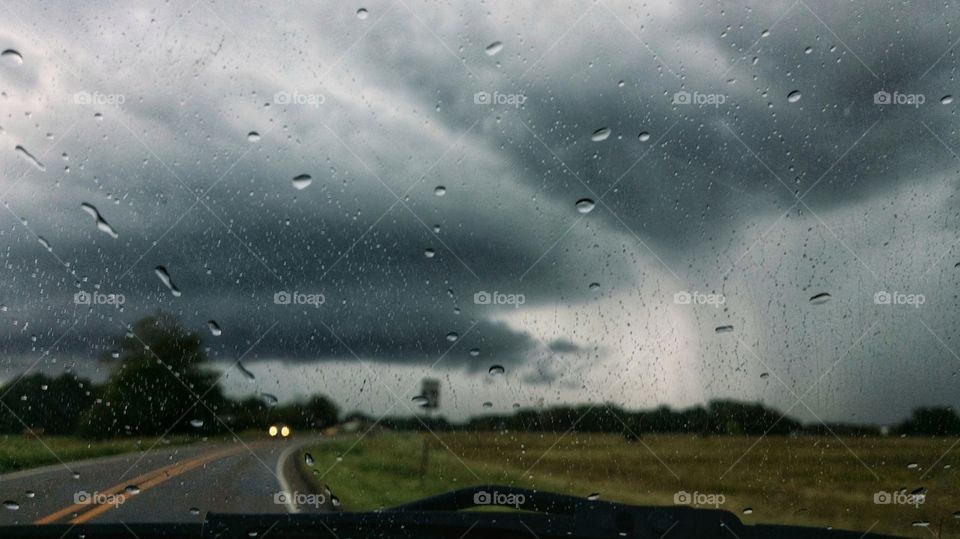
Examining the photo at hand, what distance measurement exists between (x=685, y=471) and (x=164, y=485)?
1503 millimetres

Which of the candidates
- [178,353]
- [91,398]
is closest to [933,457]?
[178,353]

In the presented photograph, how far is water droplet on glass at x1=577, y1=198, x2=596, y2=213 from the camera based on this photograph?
2729 mm

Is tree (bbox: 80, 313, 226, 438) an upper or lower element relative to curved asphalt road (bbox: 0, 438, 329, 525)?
upper

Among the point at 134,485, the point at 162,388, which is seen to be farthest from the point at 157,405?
the point at 134,485

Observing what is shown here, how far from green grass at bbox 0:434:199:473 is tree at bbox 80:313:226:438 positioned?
0.03 m

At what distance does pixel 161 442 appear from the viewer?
255cm

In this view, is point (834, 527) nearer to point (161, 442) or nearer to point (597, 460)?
point (597, 460)

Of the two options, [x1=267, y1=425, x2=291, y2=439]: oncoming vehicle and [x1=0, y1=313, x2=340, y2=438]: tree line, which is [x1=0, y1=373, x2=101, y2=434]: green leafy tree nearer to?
[x1=0, y1=313, x2=340, y2=438]: tree line

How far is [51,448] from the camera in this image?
8.38ft

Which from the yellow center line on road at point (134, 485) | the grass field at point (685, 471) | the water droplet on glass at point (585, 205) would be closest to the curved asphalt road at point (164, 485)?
the yellow center line on road at point (134, 485)

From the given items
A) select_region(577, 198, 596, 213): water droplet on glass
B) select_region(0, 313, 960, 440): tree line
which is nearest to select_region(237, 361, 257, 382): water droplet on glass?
select_region(0, 313, 960, 440): tree line

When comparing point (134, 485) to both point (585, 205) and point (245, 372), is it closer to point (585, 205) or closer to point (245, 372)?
point (245, 372)

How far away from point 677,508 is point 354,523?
0.88m

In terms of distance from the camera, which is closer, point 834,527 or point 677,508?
point 677,508
